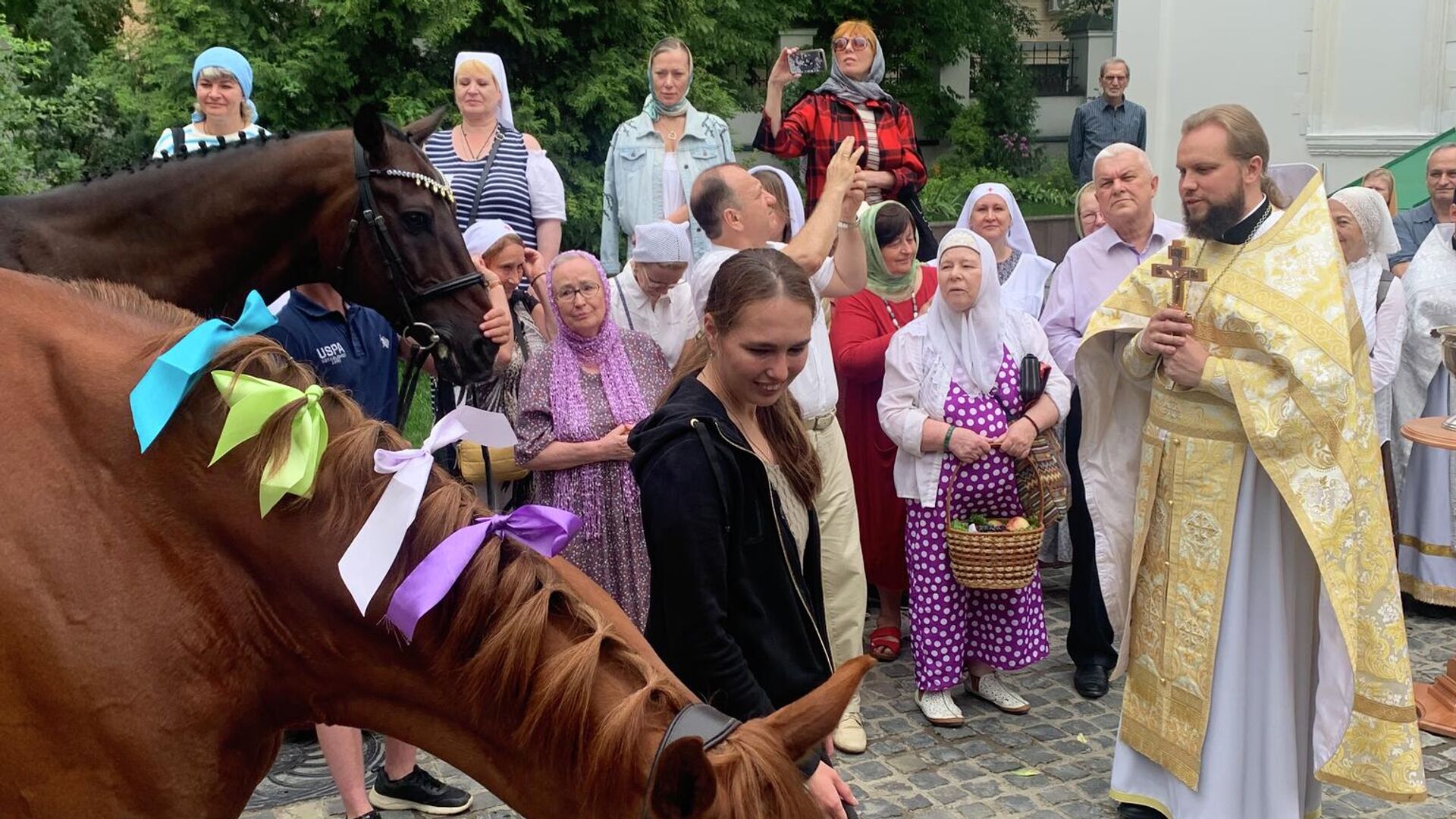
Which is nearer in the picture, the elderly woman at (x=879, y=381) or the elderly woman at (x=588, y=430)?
the elderly woman at (x=588, y=430)

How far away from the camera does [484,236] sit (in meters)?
5.37

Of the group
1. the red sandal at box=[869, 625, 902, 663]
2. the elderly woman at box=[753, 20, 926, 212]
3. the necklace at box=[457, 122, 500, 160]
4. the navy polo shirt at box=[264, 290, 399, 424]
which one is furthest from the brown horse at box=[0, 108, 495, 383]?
the elderly woman at box=[753, 20, 926, 212]

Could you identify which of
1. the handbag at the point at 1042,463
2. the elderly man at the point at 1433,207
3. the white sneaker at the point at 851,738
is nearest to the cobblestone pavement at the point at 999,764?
the white sneaker at the point at 851,738

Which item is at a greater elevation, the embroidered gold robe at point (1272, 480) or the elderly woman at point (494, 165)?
the elderly woman at point (494, 165)

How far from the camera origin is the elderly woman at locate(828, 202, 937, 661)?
235 inches

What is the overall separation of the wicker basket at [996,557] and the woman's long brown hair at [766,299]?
2.07 meters

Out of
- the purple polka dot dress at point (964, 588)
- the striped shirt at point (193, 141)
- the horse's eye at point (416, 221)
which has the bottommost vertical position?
the purple polka dot dress at point (964, 588)

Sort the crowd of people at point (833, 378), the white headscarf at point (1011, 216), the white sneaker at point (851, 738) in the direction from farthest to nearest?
the white headscarf at point (1011, 216) → the white sneaker at point (851, 738) → the crowd of people at point (833, 378)

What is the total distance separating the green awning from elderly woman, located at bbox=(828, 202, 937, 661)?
23.8 ft

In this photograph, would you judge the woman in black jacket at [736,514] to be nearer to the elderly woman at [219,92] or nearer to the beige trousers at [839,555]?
the beige trousers at [839,555]

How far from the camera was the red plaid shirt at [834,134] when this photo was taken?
7.61m

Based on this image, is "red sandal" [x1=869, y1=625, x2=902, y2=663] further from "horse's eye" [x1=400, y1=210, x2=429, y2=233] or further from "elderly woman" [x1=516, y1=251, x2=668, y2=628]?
"horse's eye" [x1=400, y1=210, x2=429, y2=233]

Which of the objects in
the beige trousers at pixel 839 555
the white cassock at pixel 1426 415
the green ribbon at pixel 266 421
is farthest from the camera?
the white cassock at pixel 1426 415

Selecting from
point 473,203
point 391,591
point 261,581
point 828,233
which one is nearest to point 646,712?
point 391,591
